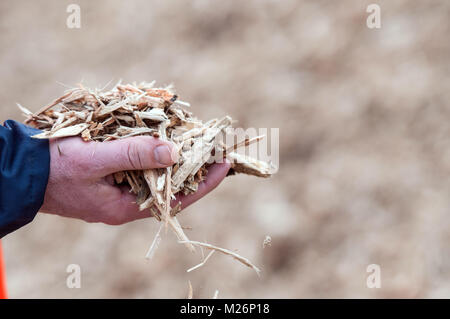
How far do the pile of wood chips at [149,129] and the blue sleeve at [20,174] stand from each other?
8 cm

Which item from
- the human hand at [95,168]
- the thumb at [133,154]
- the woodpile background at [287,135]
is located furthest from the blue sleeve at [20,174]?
the woodpile background at [287,135]

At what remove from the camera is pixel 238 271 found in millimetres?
4445

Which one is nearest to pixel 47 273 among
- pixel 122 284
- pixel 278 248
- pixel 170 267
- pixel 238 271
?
pixel 122 284

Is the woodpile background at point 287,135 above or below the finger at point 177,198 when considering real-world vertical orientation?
above

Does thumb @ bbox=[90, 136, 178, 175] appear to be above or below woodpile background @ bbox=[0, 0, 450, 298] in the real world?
below

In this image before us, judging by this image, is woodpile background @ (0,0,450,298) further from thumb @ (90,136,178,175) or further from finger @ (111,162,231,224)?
thumb @ (90,136,178,175)

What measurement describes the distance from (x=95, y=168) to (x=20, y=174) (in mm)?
233

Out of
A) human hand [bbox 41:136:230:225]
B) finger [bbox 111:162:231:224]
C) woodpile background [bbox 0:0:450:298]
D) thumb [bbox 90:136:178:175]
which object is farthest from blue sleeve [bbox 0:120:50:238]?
woodpile background [bbox 0:0:450:298]

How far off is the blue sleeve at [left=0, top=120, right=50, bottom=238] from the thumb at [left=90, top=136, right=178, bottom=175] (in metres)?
0.17

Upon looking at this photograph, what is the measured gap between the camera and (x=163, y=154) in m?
1.77

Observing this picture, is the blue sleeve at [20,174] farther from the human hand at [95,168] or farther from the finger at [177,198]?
the finger at [177,198]

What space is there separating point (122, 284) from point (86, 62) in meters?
2.79

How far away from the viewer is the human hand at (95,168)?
176 cm

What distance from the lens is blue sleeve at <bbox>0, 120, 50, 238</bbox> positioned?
1.69 meters
